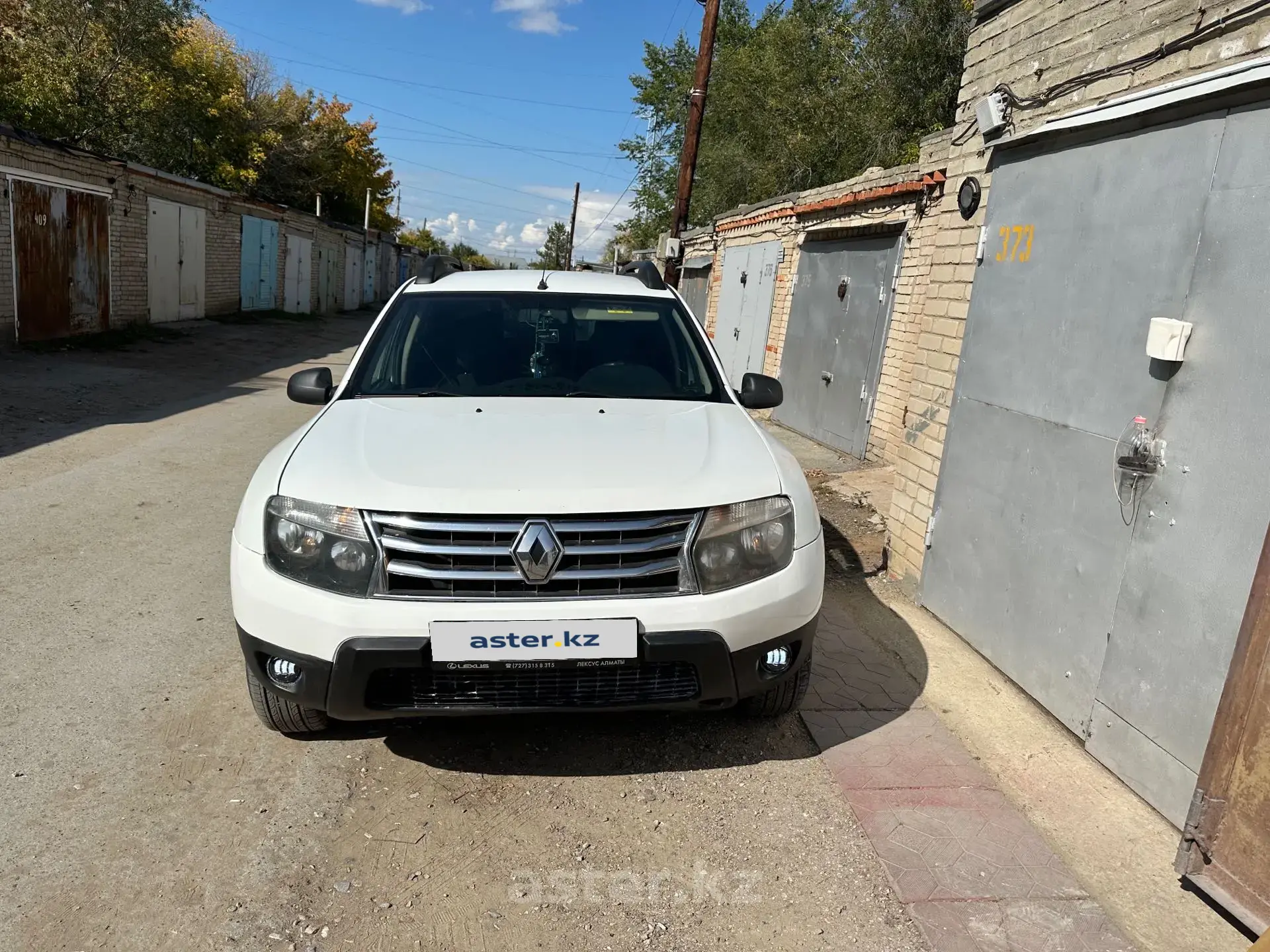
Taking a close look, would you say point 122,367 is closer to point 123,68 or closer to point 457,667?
point 457,667

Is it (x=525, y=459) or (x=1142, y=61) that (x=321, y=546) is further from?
(x=1142, y=61)

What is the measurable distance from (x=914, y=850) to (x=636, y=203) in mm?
33773

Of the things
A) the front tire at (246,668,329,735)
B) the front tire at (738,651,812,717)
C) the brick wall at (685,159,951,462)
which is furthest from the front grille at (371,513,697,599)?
the brick wall at (685,159,951,462)

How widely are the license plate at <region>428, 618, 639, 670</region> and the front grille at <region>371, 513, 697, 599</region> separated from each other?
9 cm

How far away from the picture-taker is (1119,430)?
3.09m

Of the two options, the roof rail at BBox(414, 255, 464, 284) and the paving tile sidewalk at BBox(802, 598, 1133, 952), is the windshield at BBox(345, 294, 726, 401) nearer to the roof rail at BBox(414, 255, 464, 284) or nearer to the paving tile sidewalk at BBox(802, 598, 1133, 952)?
the roof rail at BBox(414, 255, 464, 284)

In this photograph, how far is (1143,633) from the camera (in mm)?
2900

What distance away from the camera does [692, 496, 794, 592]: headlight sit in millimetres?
2621

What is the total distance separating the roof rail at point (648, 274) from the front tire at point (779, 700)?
81.7 inches

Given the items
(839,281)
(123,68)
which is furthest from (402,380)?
(123,68)

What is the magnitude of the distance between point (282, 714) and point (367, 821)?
0.52 m

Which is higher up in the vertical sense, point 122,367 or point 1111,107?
point 1111,107

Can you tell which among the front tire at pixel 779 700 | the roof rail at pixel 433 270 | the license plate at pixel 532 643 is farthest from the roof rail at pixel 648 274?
→ the license plate at pixel 532 643

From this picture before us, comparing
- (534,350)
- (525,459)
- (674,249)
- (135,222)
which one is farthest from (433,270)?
(135,222)
